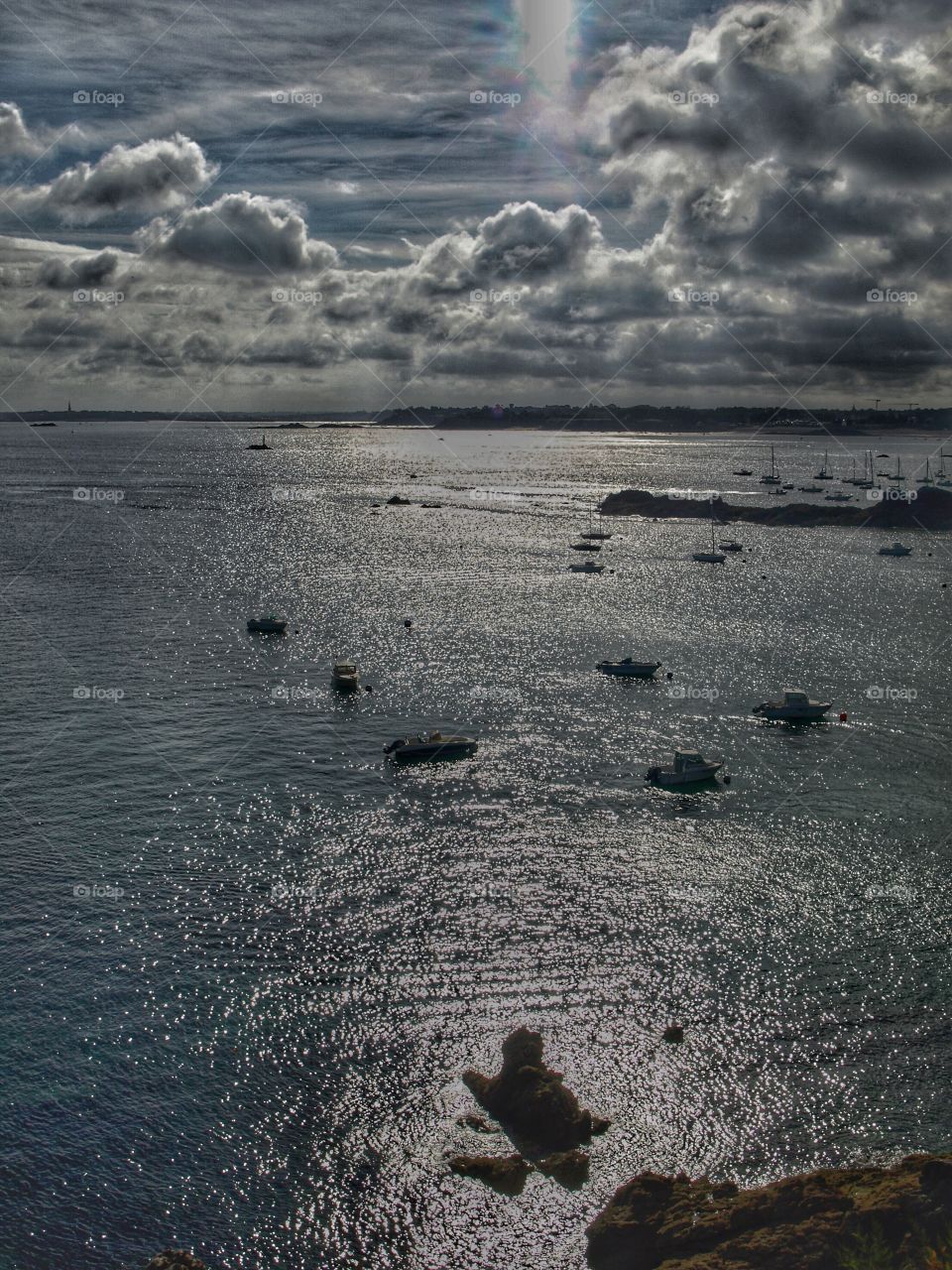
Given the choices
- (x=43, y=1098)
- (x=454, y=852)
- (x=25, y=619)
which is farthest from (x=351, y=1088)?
(x=25, y=619)

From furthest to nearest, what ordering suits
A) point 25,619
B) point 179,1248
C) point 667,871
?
1. point 25,619
2. point 667,871
3. point 179,1248

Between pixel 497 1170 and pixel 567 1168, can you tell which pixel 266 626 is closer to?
pixel 497 1170

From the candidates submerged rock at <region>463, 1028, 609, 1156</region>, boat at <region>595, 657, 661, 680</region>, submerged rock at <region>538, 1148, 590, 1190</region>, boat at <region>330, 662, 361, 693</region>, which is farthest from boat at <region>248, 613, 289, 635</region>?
submerged rock at <region>538, 1148, 590, 1190</region>

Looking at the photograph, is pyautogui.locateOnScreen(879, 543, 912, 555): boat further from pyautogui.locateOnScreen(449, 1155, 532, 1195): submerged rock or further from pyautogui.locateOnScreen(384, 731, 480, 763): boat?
pyautogui.locateOnScreen(449, 1155, 532, 1195): submerged rock

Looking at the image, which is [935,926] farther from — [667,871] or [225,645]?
[225,645]

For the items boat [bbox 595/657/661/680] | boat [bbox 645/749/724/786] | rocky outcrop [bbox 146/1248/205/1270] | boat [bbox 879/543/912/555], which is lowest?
rocky outcrop [bbox 146/1248/205/1270]

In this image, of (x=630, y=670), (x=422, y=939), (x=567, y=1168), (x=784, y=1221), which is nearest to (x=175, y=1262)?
(x=567, y=1168)
